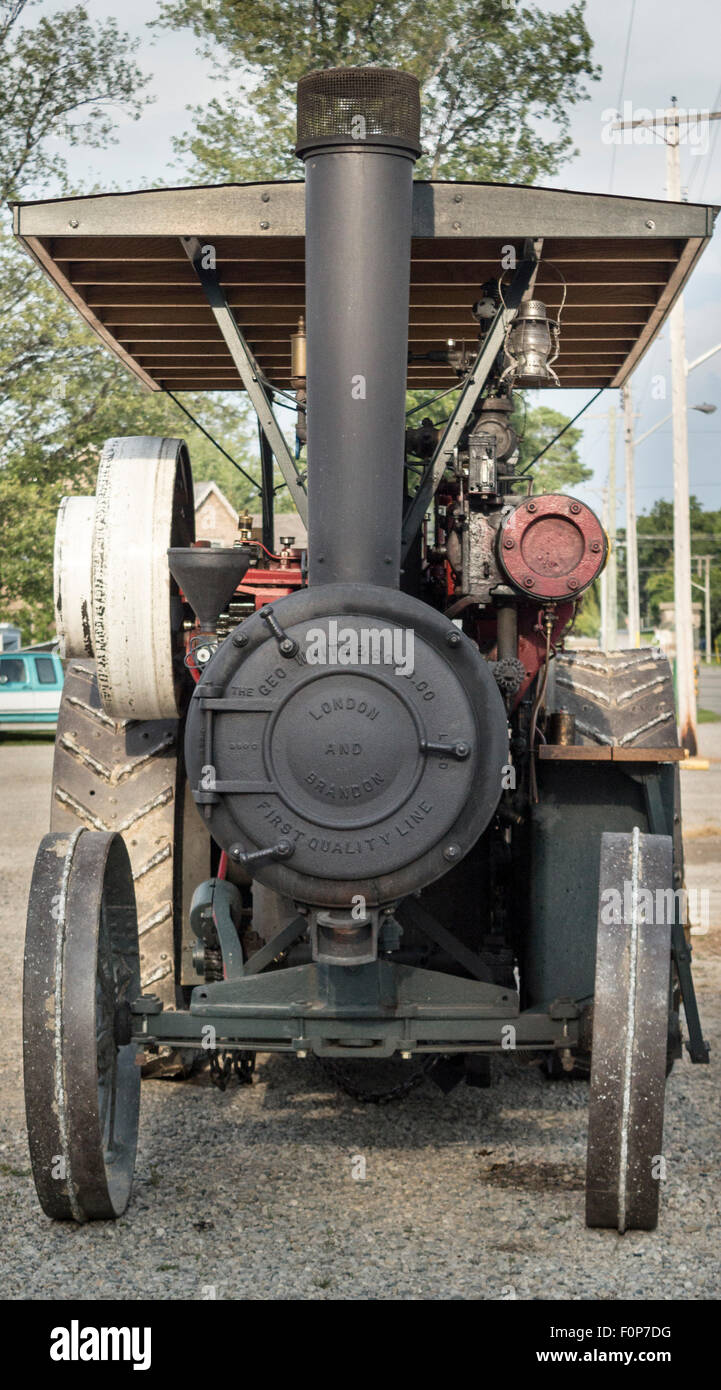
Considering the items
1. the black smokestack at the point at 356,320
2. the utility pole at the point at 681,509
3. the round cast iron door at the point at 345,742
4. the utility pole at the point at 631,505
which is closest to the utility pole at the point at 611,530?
the utility pole at the point at 631,505

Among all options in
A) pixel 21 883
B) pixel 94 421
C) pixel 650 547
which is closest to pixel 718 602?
pixel 650 547

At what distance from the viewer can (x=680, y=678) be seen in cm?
1997

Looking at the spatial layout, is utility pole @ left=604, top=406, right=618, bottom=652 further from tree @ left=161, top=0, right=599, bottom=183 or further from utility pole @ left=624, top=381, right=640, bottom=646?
tree @ left=161, top=0, right=599, bottom=183

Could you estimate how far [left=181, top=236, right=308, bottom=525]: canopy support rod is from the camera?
520cm

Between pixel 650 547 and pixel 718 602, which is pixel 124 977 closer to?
pixel 718 602

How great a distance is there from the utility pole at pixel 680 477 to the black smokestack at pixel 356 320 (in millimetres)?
16347

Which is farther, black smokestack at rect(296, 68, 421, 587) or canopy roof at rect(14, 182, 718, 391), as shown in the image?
canopy roof at rect(14, 182, 718, 391)

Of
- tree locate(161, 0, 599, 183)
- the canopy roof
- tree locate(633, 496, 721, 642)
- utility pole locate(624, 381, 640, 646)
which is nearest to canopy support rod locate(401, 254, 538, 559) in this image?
the canopy roof

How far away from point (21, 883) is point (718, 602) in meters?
103

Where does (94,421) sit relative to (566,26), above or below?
below

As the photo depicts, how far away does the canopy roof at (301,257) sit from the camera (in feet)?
16.3

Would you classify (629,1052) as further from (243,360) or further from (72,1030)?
(243,360)

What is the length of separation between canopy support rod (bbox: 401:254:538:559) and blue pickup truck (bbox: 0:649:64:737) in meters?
21.4

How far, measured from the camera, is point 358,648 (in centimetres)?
399
